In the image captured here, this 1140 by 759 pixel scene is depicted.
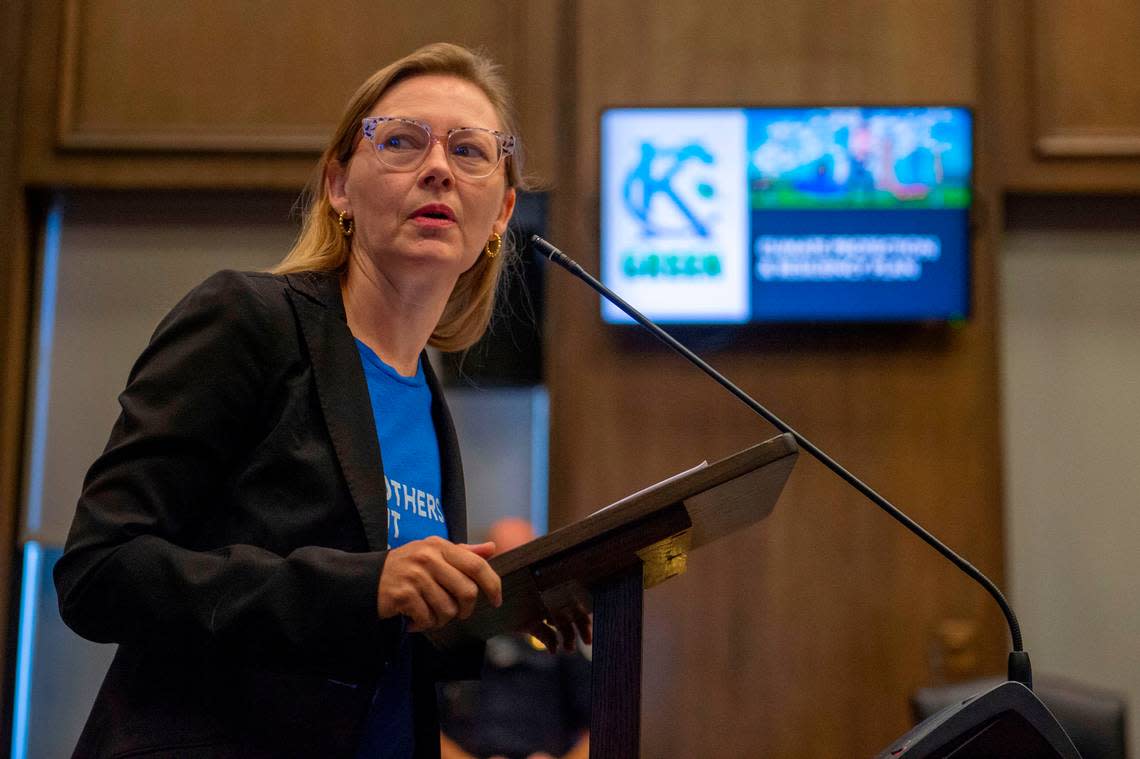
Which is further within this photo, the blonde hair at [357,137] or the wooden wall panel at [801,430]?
the wooden wall panel at [801,430]

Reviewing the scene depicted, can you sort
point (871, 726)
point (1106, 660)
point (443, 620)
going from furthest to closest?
point (1106, 660), point (871, 726), point (443, 620)

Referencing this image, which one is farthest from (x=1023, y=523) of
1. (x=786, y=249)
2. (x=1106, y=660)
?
(x=786, y=249)

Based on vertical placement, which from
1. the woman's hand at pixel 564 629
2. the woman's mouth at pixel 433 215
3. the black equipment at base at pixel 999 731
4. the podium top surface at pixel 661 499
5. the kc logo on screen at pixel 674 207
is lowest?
the black equipment at base at pixel 999 731

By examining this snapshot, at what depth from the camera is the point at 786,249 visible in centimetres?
319

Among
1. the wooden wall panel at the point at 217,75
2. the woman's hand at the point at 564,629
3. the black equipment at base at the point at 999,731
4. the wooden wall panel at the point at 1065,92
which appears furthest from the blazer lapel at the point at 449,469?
the wooden wall panel at the point at 1065,92

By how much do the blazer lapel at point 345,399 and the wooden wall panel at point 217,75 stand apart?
223cm

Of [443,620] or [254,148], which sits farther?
[254,148]

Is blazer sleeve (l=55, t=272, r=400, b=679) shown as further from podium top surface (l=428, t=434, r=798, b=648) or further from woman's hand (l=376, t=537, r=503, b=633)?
podium top surface (l=428, t=434, r=798, b=648)

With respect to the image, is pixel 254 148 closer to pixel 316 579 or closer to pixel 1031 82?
pixel 1031 82

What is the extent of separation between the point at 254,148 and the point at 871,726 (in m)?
2.38

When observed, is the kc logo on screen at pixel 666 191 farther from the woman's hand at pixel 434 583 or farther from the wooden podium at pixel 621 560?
the woman's hand at pixel 434 583

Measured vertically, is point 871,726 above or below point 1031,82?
below

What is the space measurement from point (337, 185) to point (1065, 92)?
8.68 ft

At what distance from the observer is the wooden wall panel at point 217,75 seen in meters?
3.32
